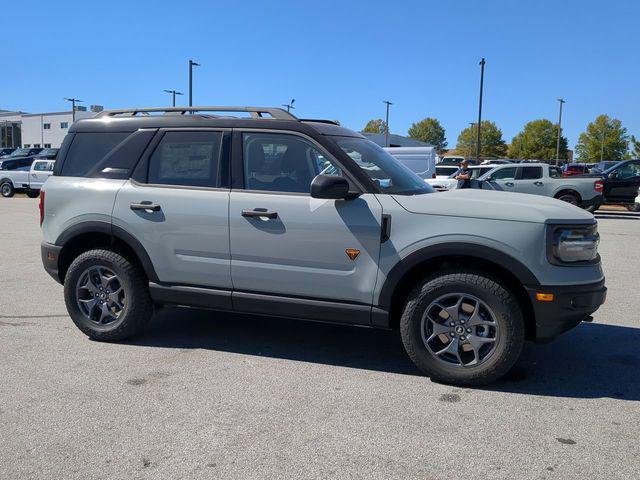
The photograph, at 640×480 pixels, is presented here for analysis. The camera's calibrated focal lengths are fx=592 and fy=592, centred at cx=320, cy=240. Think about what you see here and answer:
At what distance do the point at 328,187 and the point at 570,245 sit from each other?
1671 millimetres

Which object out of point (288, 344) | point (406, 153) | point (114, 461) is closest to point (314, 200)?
point (288, 344)

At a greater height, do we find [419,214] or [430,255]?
[419,214]

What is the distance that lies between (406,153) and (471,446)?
60.5ft

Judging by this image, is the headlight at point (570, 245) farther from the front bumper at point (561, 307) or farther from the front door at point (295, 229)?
the front door at point (295, 229)

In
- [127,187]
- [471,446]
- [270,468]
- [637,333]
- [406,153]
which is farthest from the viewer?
[406,153]

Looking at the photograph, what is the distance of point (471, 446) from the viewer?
3279 mm

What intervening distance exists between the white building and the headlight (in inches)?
3697

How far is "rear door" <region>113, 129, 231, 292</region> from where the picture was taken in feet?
15.2

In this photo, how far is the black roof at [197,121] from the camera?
466 centimetres

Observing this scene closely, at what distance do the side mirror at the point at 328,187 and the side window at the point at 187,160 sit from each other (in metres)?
1.00

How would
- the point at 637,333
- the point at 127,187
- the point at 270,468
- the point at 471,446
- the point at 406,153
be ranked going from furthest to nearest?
1. the point at 406,153
2. the point at 637,333
3. the point at 127,187
4. the point at 471,446
5. the point at 270,468

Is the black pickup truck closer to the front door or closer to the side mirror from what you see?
the front door

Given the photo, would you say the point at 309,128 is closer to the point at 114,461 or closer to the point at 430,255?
the point at 430,255

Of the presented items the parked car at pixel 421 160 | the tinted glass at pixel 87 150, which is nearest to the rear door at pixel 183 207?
the tinted glass at pixel 87 150
